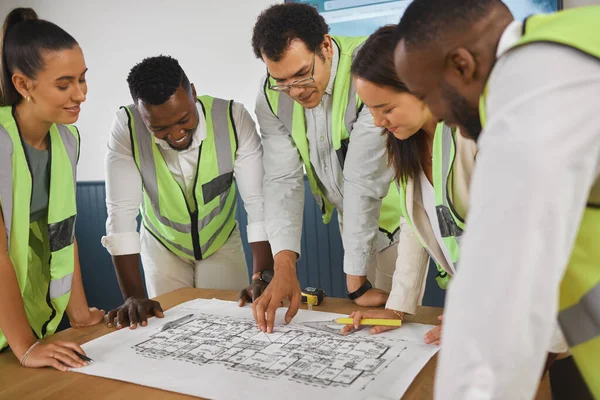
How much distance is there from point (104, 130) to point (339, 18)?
63.9 inches

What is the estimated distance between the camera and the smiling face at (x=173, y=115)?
1.57m

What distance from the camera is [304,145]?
167 cm

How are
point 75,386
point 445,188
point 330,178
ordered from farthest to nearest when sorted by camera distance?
point 330,178
point 445,188
point 75,386

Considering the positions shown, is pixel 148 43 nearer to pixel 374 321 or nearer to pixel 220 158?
pixel 220 158

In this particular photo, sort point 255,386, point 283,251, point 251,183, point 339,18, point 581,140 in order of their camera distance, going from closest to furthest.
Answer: point 581,140 → point 255,386 → point 283,251 → point 251,183 → point 339,18

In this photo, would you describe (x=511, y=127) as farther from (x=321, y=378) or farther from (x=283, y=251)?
(x=283, y=251)

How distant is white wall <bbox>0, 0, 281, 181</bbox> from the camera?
2.90 meters

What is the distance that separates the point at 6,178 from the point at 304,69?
757 millimetres

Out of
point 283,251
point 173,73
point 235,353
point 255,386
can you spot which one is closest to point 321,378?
point 255,386

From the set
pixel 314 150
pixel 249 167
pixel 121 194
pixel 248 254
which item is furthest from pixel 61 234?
pixel 248 254

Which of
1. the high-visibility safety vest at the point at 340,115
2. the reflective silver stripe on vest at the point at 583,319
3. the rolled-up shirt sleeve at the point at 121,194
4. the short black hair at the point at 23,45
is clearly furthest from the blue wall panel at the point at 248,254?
the reflective silver stripe on vest at the point at 583,319

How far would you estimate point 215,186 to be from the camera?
185 centimetres

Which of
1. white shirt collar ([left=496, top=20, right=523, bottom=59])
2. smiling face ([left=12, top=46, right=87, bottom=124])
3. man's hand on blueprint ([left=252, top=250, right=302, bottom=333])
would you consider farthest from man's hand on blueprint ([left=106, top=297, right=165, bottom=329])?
white shirt collar ([left=496, top=20, right=523, bottom=59])

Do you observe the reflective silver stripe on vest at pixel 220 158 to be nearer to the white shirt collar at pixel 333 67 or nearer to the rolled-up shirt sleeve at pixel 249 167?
the rolled-up shirt sleeve at pixel 249 167
